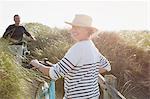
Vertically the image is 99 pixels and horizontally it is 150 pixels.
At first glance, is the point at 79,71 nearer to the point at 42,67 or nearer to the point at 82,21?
the point at 42,67

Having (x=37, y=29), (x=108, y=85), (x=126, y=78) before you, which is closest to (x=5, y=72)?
(x=108, y=85)

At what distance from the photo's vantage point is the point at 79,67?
3865 millimetres

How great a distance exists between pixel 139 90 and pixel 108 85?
9.97 ft

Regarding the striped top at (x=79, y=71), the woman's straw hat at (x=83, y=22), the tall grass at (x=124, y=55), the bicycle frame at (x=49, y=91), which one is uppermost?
the woman's straw hat at (x=83, y=22)

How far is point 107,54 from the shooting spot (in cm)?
987

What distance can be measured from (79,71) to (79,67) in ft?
0.13

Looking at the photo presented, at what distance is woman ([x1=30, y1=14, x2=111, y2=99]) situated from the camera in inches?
150

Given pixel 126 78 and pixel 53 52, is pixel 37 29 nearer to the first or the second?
pixel 53 52

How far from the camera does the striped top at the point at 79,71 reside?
382 cm

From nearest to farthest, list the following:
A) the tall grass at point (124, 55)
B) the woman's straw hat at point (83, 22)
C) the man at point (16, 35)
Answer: the woman's straw hat at point (83, 22)
the man at point (16, 35)
the tall grass at point (124, 55)

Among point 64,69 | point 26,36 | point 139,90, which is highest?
point 64,69

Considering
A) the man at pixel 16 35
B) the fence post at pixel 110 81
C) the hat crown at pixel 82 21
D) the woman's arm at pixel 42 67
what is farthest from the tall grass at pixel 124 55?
the woman's arm at pixel 42 67

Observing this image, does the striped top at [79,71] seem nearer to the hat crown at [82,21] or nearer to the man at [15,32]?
the hat crown at [82,21]

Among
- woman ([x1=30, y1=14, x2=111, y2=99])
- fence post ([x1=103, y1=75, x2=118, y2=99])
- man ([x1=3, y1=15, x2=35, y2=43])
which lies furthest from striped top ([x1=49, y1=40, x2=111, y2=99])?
man ([x1=3, y1=15, x2=35, y2=43])
